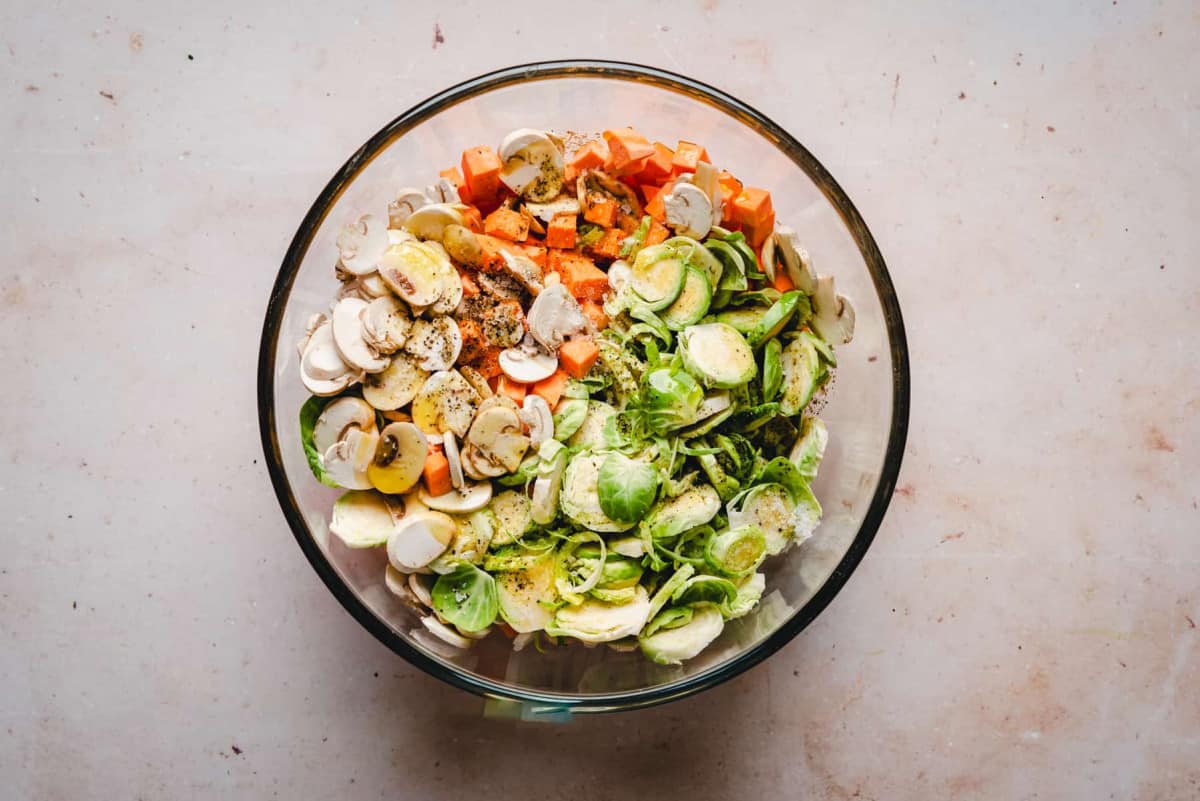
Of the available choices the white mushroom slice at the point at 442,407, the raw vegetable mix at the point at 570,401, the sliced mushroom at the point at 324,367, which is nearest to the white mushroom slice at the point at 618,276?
the raw vegetable mix at the point at 570,401

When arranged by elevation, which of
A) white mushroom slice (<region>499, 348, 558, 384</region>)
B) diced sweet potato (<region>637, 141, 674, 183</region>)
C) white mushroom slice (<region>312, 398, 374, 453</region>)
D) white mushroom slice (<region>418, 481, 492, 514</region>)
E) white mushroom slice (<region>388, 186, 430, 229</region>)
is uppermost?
diced sweet potato (<region>637, 141, 674, 183</region>)

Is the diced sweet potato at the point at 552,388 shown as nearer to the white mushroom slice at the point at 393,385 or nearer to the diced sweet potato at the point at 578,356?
the diced sweet potato at the point at 578,356

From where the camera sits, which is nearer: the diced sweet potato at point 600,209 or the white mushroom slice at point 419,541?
the white mushroom slice at point 419,541

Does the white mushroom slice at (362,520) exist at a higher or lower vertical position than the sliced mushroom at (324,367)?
lower

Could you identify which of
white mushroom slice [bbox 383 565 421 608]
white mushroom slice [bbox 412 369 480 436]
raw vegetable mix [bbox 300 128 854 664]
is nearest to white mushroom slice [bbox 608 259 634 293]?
raw vegetable mix [bbox 300 128 854 664]

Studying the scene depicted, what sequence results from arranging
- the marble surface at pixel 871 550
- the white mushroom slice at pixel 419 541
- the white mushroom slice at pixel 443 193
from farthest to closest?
the marble surface at pixel 871 550 → the white mushroom slice at pixel 443 193 → the white mushroom slice at pixel 419 541

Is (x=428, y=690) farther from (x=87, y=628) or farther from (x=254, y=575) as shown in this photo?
(x=87, y=628)

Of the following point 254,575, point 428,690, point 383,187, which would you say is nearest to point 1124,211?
point 383,187

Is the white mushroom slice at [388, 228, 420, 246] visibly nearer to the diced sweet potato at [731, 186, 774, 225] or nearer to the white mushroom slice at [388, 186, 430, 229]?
the white mushroom slice at [388, 186, 430, 229]
